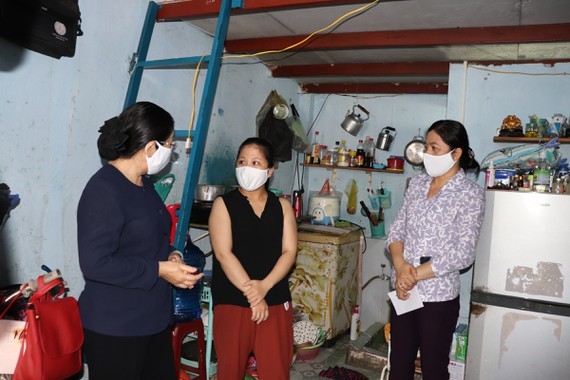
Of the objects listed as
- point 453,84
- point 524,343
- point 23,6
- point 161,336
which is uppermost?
point 453,84

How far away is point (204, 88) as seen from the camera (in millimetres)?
2246

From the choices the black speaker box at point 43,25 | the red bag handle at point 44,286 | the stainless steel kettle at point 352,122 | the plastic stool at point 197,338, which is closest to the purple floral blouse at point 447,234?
the plastic stool at point 197,338

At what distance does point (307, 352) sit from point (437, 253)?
5.74 ft

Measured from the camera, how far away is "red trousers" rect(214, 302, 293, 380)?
6.39 ft

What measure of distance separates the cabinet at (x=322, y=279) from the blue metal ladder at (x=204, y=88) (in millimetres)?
1285

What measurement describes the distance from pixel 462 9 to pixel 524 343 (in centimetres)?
208

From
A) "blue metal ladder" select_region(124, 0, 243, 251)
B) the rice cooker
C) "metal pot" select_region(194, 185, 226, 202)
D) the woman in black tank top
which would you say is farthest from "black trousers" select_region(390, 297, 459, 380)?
the rice cooker

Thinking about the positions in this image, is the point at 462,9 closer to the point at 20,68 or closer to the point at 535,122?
the point at 535,122

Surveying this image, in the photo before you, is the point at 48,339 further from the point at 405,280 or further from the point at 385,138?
the point at 385,138

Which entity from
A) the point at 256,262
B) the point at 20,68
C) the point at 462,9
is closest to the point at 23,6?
the point at 20,68

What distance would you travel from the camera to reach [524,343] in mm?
2650

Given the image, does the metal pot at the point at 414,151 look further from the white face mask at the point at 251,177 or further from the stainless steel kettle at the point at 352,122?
the white face mask at the point at 251,177

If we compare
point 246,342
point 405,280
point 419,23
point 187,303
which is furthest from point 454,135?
point 187,303

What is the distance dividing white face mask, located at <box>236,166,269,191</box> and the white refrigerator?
162 cm
